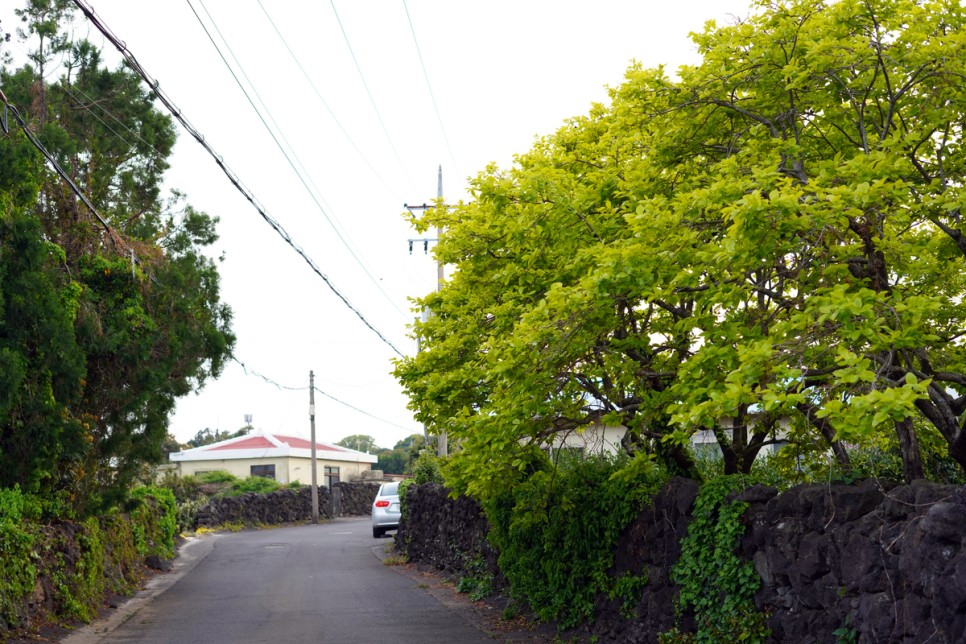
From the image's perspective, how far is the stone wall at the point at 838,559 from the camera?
18.5 feet

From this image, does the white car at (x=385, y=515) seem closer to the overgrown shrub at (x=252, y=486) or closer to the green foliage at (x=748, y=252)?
the overgrown shrub at (x=252, y=486)

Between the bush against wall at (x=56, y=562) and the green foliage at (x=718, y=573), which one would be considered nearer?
the green foliage at (x=718, y=573)

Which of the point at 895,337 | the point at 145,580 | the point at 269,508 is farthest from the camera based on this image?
the point at 269,508

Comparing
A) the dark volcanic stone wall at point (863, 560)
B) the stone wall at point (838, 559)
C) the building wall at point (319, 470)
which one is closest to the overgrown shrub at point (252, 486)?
the building wall at point (319, 470)

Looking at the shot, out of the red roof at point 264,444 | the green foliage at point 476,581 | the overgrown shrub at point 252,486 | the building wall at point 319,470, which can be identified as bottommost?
the green foliage at point 476,581

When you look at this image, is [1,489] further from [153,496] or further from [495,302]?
[153,496]

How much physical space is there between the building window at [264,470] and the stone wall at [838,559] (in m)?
47.4

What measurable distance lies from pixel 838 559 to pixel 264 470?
5161cm

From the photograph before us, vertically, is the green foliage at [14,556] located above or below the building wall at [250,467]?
below

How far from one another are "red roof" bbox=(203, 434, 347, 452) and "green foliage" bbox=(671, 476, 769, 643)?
163 feet

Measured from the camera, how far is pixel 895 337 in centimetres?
607

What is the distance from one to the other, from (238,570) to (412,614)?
9022 mm

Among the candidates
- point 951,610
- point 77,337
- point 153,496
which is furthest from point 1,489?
point 153,496

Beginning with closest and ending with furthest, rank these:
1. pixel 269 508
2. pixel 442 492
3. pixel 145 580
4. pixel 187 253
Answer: pixel 187 253
pixel 145 580
pixel 442 492
pixel 269 508
